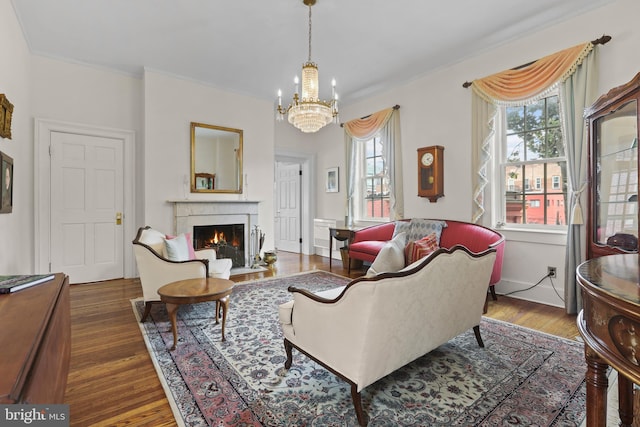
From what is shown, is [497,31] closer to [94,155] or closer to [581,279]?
[581,279]

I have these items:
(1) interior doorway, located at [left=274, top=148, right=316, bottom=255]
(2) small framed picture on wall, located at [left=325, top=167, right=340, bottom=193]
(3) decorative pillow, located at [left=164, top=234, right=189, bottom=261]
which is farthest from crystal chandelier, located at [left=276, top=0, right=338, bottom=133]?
(1) interior doorway, located at [left=274, top=148, right=316, bottom=255]

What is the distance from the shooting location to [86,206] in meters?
4.29

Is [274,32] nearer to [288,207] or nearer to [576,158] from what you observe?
[576,158]

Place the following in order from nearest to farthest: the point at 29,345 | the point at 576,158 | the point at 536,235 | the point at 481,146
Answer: the point at 29,345, the point at 576,158, the point at 536,235, the point at 481,146

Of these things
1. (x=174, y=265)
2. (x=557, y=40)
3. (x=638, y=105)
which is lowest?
(x=174, y=265)

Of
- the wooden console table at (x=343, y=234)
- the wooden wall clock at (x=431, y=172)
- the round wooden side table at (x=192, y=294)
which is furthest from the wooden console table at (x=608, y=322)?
the wooden console table at (x=343, y=234)

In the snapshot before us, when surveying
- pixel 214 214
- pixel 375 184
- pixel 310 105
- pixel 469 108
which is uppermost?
pixel 469 108

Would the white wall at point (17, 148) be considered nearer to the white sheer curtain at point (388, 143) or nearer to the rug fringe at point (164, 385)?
the rug fringe at point (164, 385)

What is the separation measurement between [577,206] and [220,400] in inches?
139

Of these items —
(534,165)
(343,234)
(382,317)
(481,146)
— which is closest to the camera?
(382,317)

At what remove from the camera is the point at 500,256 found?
3396 millimetres

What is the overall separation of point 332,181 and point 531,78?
3675 millimetres

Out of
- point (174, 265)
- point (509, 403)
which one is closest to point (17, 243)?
point (174, 265)

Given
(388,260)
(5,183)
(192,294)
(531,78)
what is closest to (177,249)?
(192,294)
